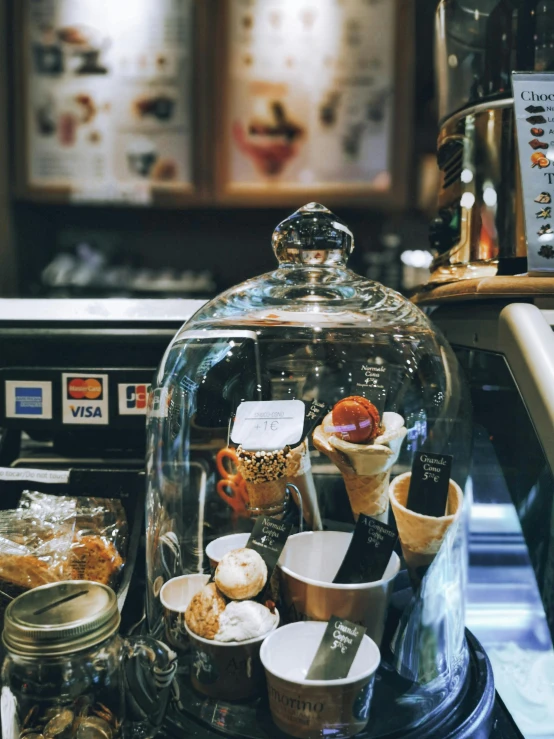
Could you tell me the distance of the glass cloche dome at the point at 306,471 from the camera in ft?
2.34

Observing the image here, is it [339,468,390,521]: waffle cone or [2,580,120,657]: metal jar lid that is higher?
[339,468,390,521]: waffle cone

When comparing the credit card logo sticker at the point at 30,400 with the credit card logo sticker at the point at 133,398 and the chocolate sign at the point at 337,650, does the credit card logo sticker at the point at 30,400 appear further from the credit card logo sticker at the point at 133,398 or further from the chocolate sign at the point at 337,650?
the chocolate sign at the point at 337,650

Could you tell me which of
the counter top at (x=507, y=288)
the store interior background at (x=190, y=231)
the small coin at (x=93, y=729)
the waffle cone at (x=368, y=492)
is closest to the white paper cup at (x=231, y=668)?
the small coin at (x=93, y=729)

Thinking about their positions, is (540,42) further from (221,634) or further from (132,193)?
(132,193)

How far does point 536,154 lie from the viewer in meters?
0.97

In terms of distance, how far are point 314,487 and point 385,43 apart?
238 centimetres

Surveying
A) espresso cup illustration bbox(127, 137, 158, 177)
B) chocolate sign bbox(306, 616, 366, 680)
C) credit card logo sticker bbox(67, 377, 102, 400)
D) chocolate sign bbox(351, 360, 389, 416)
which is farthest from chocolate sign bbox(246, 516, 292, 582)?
espresso cup illustration bbox(127, 137, 158, 177)

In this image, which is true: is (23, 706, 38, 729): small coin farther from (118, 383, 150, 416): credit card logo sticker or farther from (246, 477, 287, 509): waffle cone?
(118, 383, 150, 416): credit card logo sticker

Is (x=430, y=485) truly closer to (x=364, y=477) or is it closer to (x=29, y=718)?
(x=364, y=477)

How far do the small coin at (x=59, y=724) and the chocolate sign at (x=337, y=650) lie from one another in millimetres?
263

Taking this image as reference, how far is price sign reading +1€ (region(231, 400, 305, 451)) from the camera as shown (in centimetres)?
78

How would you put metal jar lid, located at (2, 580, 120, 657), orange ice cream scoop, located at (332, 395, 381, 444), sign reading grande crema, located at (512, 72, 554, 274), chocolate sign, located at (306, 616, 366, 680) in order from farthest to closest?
1. sign reading grande crema, located at (512, 72, 554, 274)
2. orange ice cream scoop, located at (332, 395, 381, 444)
3. chocolate sign, located at (306, 616, 366, 680)
4. metal jar lid, located at (2, 580, 120, 657)

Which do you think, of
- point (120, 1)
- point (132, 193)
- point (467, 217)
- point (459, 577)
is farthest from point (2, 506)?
point (120, 1)

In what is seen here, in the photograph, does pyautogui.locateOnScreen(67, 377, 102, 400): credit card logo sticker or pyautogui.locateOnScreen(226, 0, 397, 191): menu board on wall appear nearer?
pyautogui.locateOnScreen(67, 377, 102, 400): credit card logo sticker
